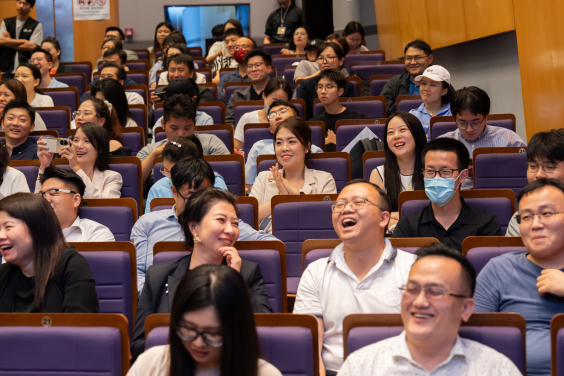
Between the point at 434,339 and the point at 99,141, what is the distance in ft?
8.34

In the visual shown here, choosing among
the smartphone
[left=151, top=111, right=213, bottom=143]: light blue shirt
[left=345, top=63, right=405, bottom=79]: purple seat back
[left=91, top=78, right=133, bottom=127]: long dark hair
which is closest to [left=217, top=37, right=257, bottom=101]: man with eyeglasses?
[left=345, top=63, right=405, bottom=79]: purple seat back

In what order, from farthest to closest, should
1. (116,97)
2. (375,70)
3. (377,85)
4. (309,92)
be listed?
(375,70)
(377,85)
(309,92)
(116,97)

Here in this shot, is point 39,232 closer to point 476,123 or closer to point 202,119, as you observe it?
point 476,123

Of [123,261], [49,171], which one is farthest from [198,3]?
[123,261]

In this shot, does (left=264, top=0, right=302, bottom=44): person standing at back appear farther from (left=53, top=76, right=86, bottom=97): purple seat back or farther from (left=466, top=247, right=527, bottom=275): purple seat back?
(left=466, top=247, right=527, bottom=275): purple seat back

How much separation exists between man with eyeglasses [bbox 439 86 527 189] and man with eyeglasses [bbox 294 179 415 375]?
5.60 feet

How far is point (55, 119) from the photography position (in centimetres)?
481

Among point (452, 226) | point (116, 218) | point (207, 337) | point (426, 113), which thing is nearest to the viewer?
point (207, 337)

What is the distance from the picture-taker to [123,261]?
219cm

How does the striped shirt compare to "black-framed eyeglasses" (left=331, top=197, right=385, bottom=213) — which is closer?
"black-framed eyeglasses" (left=331, top=197, right=385, bottom=213)

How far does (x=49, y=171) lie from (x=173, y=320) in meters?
1.57

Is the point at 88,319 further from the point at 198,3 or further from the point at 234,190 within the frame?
the point at 198,3

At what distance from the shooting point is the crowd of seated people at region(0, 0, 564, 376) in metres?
1.42

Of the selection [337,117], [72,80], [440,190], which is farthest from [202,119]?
[440,190]
